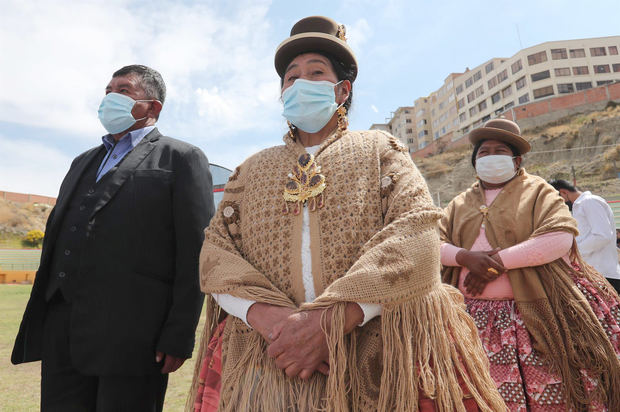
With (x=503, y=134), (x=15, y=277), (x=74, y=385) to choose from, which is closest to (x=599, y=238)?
(x=503, y=134)

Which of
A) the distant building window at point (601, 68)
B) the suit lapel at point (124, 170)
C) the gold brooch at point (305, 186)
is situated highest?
the distant building window at point (601, 68)

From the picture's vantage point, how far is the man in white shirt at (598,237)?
4523 mm

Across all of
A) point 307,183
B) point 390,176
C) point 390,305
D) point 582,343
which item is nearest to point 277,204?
point 307,183

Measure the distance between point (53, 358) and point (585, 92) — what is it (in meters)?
48.7

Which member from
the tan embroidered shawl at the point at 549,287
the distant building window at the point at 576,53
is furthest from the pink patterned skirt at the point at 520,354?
the distant building window at the point at 576,53

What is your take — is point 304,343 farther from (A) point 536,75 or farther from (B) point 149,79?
(A) point 536,75

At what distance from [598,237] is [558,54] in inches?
2275

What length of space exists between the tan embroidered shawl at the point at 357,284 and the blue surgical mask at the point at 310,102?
0.15 metres

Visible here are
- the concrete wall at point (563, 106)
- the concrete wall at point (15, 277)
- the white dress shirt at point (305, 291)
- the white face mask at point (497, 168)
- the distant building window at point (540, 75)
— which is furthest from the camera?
the distant building window at point (540, 75)

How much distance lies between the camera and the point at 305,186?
1737 millimetres

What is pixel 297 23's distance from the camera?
2.12 metres

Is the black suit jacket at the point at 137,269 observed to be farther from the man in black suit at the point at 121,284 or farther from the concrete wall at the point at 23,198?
the concrete wall at the point at 23,198

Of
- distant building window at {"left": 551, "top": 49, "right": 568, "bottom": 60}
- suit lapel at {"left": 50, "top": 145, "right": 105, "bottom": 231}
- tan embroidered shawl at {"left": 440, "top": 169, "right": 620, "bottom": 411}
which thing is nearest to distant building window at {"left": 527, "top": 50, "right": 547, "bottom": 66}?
distant building window at {"left": 551, "top": 49, "right": 568, "bottom": 60}

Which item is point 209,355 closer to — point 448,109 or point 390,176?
point 390,176
